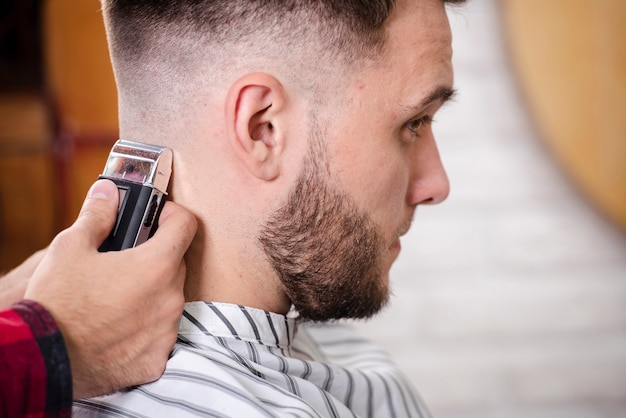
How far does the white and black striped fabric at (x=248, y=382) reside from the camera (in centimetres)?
77

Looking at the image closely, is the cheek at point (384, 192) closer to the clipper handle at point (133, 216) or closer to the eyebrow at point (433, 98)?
the eyebrow at point (433, 98)

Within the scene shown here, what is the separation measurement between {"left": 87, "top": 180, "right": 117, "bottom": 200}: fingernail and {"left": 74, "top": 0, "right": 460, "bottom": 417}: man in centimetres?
12

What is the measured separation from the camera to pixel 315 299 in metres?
0.97

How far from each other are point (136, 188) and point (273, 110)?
0.20 metres

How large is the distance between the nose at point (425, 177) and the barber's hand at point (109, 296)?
0.38 meters

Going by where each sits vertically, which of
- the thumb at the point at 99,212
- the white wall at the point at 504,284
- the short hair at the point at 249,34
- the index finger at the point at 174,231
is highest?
the short hair at the point at 249,34

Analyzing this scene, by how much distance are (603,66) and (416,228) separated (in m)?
0.80

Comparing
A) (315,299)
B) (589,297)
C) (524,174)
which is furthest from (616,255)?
(315,299)

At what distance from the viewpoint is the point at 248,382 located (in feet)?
2.63

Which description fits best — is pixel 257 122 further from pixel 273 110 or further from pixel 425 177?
pixel 425 177

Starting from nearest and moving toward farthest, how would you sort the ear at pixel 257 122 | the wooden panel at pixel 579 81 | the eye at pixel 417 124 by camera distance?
the ear at pixel 257 122 < the eye at pixel 417 124 < the wooden panel at pixel 579 81

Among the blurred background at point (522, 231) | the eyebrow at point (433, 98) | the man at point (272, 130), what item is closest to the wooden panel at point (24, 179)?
the blurred background at point (522, 231)

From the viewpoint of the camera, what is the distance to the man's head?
864 millimetres

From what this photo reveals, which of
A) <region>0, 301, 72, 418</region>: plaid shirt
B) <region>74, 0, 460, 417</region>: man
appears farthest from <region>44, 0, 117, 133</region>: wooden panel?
<region>0, 301, 72, 418</region>: plaid shirt
